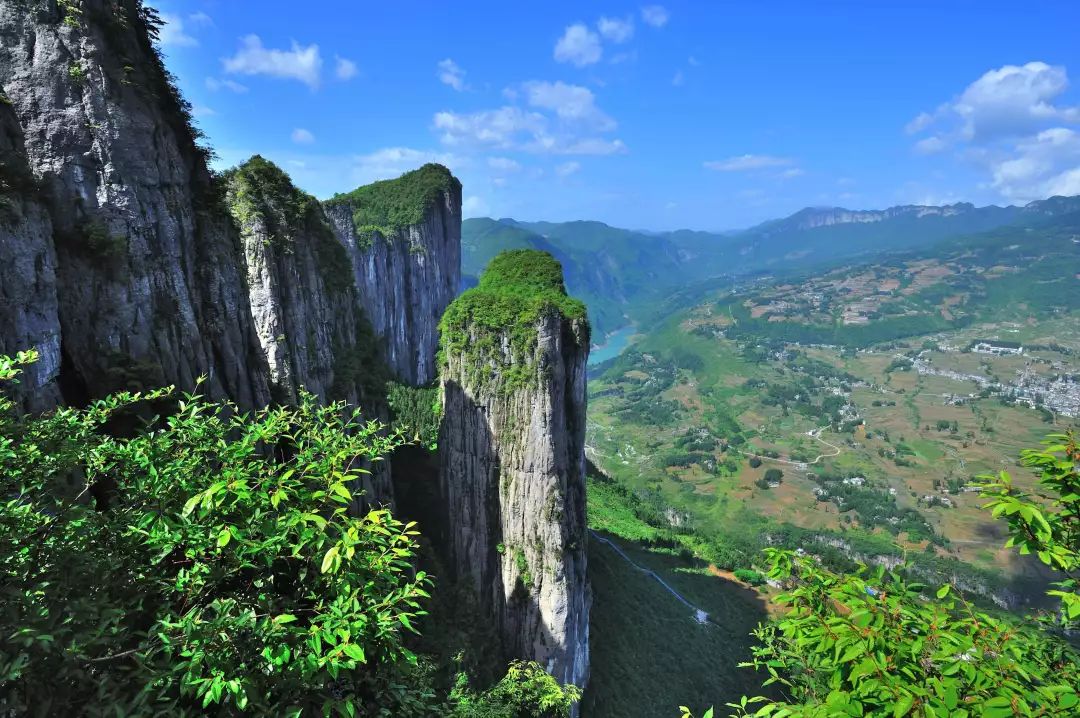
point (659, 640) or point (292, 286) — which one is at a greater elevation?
point (292, 286)

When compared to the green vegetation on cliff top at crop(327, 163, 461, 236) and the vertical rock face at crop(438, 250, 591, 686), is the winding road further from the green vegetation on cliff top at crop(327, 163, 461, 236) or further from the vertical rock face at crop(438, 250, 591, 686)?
the green vegetation on cliff top at crop(327, 163, 461, 236)

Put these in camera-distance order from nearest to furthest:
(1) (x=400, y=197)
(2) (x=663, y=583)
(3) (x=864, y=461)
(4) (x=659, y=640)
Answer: (4) (x=659, y=640) < (2) (x=663, y=583) < (1) (x=400, y=197) < (3) (x=864, y=461)

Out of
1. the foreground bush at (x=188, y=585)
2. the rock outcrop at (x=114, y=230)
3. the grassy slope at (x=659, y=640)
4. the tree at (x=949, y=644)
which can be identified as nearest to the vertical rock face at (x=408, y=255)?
the grassy slope at (x=659, y=640)

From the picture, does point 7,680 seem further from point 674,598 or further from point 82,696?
point 674,598

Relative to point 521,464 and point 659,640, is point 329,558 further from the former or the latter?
point 659,640

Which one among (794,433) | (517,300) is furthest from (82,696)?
(794,433)

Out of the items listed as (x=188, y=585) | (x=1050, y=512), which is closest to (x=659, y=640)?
(x=1050, y=512)
